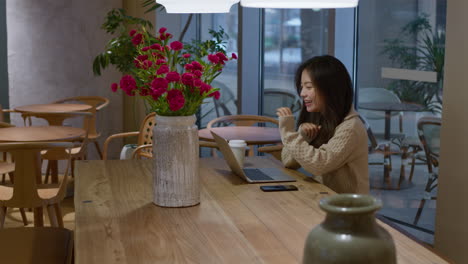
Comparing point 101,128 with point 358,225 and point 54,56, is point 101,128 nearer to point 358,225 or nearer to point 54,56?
point 54,56

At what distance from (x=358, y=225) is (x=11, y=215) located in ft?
16.5

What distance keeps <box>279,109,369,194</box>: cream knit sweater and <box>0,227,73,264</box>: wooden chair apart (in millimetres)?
1114

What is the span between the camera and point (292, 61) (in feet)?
21.2

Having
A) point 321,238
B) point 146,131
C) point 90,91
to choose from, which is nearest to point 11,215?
point 146,131

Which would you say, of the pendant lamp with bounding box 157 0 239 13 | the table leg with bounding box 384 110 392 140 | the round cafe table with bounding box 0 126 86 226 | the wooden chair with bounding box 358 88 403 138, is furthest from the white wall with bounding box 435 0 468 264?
the round cafe table with bounding box 0 126 86 226

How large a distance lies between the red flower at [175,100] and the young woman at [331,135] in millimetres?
857

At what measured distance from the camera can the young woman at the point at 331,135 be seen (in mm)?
3127

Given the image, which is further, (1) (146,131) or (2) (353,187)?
(1) (146,131)

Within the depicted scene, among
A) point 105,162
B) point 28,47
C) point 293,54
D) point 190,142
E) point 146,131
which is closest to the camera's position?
point 190,142

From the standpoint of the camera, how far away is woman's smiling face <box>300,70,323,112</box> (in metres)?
3.29

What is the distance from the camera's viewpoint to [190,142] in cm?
259

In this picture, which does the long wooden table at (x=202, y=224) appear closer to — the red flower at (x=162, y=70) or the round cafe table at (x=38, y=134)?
the red flower at (x=162, y=70)

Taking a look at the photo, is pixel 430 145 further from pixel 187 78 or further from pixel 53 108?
pixel 53 108

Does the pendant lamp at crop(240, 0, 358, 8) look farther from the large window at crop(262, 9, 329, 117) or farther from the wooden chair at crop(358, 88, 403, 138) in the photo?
the large window at crop(262, 9, 329, 117)
